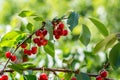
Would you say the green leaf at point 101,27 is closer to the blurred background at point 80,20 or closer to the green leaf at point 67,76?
the blurred background at point 80,20

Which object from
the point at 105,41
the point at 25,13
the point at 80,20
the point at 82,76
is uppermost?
the point at 80,20

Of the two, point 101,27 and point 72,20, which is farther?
point 101,27

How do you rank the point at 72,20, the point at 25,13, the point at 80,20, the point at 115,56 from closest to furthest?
1. the point at 115,56
2. the point at 72,20
3. the point at 25,13
4. the point at 80,20

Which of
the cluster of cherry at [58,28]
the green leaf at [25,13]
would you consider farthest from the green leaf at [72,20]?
the green leaf at [25,13]

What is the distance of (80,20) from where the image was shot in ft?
11.5

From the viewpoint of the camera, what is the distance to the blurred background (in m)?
2.23

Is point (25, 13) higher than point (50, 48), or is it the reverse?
point (25, 13)

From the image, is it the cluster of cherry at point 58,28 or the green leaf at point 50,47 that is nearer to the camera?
the cluster of cherry at point 58,28

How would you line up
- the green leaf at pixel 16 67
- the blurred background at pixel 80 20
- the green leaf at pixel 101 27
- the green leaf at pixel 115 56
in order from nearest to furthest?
the green leaf at pixel 115 56, the green leaf at pixel 16 67, the green leaf at pixel 101 27, the blurred background at pixel 80 20

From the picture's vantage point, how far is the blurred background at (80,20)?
2.23 m

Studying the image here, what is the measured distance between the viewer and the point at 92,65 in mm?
2635

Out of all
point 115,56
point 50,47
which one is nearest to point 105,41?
point 115,56

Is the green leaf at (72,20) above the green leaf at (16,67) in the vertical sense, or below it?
above

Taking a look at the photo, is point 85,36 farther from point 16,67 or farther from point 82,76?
point 16,67
